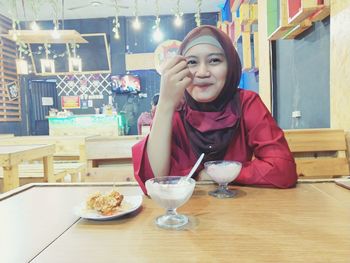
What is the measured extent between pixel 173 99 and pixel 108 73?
5436 millimetres

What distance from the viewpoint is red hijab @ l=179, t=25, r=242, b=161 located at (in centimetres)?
91

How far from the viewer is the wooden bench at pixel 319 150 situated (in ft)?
4.30

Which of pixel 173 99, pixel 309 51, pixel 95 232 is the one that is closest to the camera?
pixel 95 232


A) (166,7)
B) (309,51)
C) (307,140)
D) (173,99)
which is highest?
(166,7)

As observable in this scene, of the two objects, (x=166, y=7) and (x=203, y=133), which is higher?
(x=166, y=7)

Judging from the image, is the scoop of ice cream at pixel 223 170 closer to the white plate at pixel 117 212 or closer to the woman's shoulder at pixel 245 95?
the white plate at pixel 117 212

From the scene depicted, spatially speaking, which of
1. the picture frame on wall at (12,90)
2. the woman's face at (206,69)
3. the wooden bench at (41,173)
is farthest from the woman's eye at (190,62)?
the picture frame on wall at (12,90)

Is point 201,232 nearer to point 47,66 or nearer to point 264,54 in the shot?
point 264,54

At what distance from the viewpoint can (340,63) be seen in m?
1.39

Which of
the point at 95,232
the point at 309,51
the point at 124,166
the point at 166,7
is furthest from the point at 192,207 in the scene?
the point at 166,7

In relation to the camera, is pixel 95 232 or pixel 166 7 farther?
pixel 166 7

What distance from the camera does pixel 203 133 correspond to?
0.93 meters

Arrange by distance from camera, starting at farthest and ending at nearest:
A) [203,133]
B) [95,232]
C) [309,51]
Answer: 1. [309,51]
2. [203,133]
3. [95,232]

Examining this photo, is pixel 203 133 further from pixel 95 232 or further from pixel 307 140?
pixel 307 140
